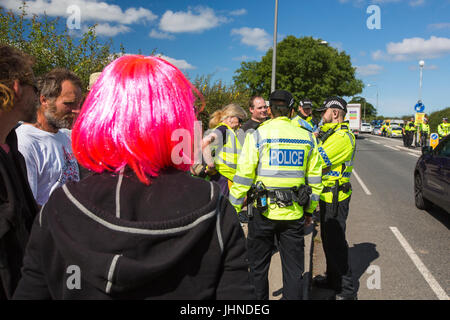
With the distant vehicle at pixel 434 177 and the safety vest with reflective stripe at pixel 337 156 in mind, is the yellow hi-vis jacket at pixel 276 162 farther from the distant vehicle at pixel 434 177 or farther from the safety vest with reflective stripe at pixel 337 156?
the distant vehicle at pixel 434 177

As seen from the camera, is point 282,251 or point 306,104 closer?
point 282,251

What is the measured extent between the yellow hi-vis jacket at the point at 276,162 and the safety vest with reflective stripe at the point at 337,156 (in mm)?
648

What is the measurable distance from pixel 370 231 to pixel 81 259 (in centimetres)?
574

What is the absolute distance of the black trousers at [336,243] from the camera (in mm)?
3535

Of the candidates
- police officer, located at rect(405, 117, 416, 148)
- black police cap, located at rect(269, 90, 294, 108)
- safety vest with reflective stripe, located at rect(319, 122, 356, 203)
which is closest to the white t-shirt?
black police cap, located at rect(269, 90, 294, 108)

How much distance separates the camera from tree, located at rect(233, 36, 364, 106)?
30.2 metres

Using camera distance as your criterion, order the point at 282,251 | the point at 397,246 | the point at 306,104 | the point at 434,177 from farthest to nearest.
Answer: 1. the point at 306,104
2. the point at 434,177
3. the point at 397,246
4. the point at 282,251

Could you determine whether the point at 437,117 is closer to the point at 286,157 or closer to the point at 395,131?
the point at 395,131

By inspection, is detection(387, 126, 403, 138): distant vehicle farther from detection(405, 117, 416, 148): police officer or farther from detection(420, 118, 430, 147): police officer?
detection(420, 118, 430, 147): police officer

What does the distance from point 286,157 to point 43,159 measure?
180cm

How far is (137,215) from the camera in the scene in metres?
1.00

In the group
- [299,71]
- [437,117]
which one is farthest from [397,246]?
[437,117]

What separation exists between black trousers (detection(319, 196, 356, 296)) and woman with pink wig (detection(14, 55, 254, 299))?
268 cm
